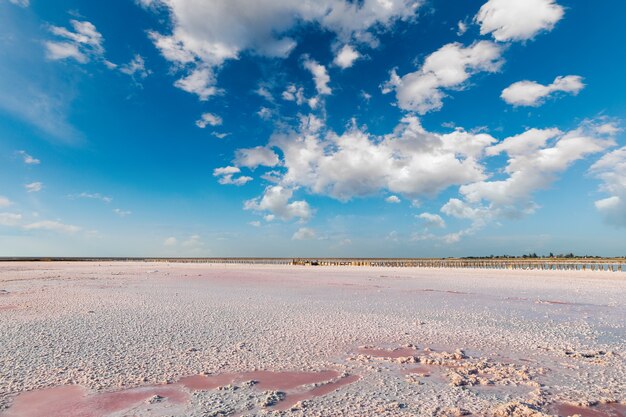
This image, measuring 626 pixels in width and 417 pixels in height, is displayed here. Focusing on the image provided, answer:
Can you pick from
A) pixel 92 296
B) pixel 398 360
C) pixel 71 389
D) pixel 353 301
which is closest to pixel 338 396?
pixel 398 360

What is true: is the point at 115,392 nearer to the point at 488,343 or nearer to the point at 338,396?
the point at 338,396

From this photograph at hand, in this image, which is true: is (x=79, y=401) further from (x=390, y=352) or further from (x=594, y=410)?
(x=594, y=410)

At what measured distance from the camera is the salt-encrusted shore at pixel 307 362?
12.5 feet

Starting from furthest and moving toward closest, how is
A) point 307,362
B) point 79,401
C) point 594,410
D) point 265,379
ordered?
point 307,362 → point 265,379 → point 79,401 → point 594,410

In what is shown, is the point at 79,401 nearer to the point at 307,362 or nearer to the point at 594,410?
the point at 307,362

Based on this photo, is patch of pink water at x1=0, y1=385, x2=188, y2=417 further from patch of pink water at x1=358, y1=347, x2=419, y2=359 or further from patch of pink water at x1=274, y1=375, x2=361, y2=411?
patch of pink water at x1=358, y1=347, x2=419, y2=359

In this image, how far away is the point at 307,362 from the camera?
5266 millimetres

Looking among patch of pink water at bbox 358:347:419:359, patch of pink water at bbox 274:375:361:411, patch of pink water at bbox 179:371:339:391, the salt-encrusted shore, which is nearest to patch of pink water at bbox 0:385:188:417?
the salt-encrusted shore

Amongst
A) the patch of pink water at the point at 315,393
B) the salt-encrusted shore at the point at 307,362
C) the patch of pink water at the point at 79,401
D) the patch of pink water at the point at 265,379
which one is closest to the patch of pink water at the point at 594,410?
the salt-encrusted shore at the point at 307,362

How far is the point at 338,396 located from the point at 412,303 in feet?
26.3

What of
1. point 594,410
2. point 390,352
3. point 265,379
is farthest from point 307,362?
point 594,410

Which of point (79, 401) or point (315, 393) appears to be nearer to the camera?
point (79, 401)

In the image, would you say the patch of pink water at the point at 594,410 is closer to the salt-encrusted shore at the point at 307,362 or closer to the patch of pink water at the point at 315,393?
the salt-encrusted shore at the point at 307,362

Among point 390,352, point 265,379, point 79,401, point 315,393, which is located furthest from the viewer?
point 390,352
